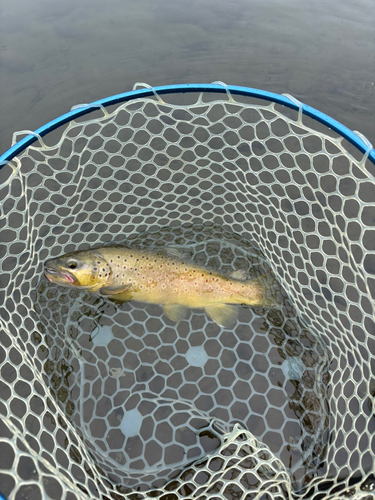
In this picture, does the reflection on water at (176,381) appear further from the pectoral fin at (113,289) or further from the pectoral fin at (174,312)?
the pectoral fin at (113,289)

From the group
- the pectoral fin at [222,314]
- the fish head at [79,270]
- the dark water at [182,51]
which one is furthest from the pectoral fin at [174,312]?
the dark water at [182,51]

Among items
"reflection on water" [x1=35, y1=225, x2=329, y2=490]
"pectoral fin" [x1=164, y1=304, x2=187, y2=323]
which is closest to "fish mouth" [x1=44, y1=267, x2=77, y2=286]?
"reflection on water" [x1=35, y1=225, x2=329, y2=490]

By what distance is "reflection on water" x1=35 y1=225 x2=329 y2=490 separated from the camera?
3426 mm

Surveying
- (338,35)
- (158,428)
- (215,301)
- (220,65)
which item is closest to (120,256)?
(215,301)

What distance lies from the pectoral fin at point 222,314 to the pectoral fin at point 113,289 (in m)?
0.94

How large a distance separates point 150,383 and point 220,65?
4691 millimetres

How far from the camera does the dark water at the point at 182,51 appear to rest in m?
5.23

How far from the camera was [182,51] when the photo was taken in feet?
18.7

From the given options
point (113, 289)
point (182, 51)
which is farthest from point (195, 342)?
point (182, 51)

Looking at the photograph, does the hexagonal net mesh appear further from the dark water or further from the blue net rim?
the dark water

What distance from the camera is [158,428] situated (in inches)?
140

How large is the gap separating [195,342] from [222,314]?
436 mm

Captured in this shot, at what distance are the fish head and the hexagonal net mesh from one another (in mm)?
432

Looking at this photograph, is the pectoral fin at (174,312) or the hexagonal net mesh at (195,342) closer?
the hexagonal net mesh at (195,342)
